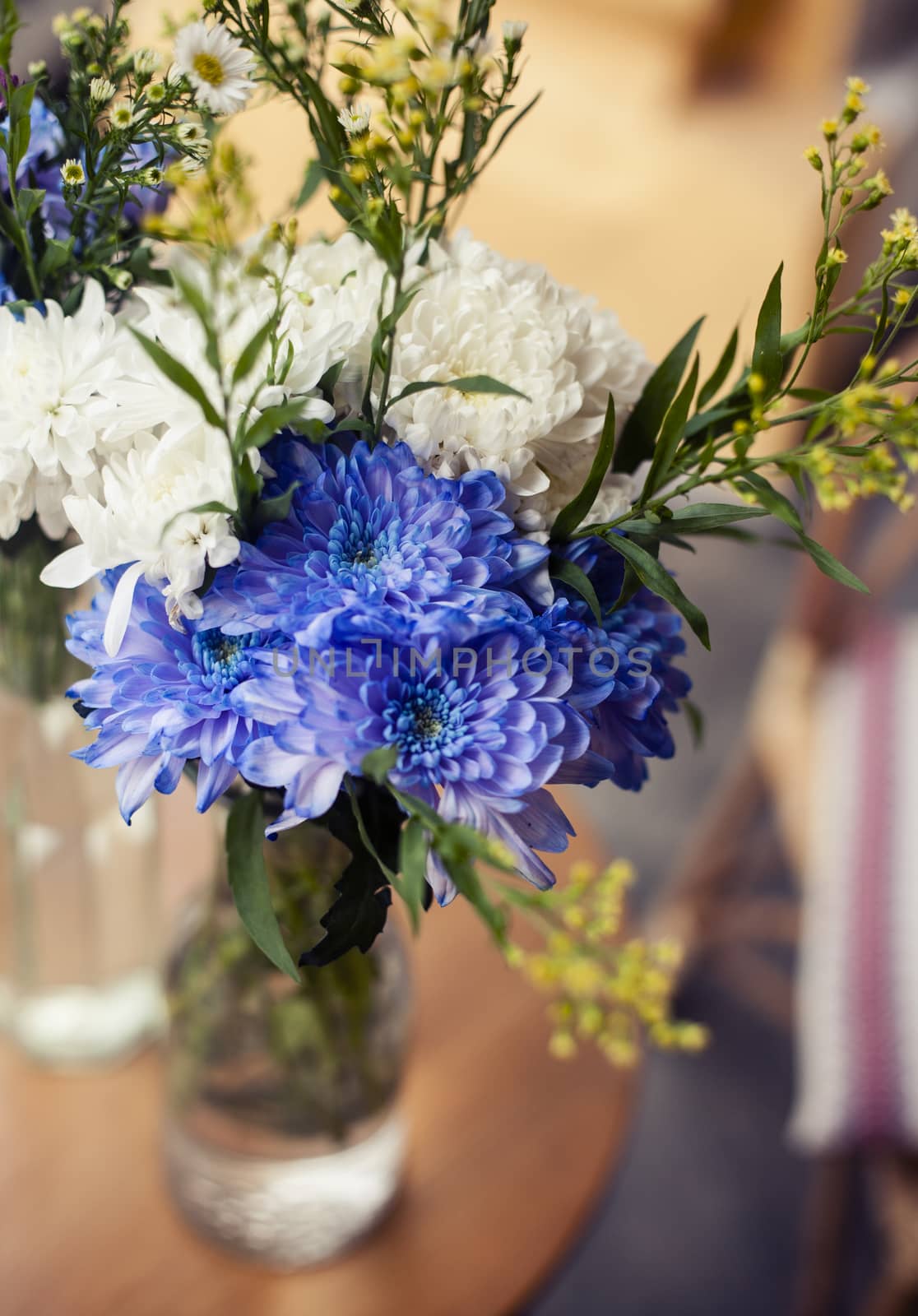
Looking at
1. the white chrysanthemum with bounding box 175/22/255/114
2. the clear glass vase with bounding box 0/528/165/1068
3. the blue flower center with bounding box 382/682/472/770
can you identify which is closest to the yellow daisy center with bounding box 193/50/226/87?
the white chrysanthemum with bounding box 175/22/255/114

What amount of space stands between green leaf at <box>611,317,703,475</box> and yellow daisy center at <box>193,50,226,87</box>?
0.19 meters

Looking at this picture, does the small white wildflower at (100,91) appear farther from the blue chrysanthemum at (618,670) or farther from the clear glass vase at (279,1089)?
the clear glass vase at (279,1089)

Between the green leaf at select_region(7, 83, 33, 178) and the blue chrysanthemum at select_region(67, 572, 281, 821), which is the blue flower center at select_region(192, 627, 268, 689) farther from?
the green leaf at select_region(7, 83, 33, 178)

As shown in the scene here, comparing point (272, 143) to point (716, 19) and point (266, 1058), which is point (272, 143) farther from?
point (716, 19)

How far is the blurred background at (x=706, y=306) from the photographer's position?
120cm

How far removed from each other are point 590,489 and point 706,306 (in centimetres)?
186

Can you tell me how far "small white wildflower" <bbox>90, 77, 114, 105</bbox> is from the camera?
398 millimetres

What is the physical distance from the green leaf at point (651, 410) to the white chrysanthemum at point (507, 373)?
0.09 feet

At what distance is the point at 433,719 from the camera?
0.37m

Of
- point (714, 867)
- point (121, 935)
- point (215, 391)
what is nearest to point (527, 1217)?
point (121, 935)

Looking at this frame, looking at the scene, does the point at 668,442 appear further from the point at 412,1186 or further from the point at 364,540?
the point at 412,1186

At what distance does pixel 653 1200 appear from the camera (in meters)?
1.26

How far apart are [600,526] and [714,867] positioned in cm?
103

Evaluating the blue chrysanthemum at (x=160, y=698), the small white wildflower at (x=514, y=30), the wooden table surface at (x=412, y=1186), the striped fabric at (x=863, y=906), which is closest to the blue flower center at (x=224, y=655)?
→ the blue chrysanthemum at (x=160, y=698)
